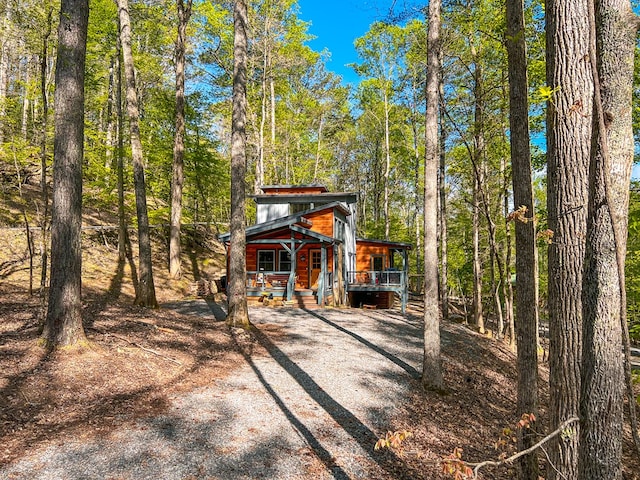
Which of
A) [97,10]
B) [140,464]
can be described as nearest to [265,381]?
[140,464]

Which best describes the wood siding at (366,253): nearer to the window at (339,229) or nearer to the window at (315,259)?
the window at (339,229)

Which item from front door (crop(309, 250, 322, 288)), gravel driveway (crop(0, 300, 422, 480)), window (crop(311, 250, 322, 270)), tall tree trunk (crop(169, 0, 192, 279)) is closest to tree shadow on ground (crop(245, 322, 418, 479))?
gravel driveway (crop(0, 300, 422, 480))

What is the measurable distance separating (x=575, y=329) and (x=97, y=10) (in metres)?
23.8

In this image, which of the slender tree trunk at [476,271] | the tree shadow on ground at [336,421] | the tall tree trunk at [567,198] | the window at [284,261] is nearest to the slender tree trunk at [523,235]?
the tree shadow on ground at [336,421]

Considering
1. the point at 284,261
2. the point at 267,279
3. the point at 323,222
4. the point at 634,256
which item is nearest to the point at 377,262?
the point at 323,222

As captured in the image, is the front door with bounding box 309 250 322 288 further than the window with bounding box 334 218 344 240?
No

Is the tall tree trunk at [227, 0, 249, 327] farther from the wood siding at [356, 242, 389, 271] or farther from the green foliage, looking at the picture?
the wood siding at [356, 242, 389, 271]

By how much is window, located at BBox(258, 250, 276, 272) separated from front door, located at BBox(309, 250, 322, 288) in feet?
6.91

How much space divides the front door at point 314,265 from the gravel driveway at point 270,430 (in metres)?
10.8

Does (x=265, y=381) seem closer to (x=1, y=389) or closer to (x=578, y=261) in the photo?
(x=1, y=389)

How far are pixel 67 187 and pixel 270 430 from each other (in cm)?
546

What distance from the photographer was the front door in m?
21.2

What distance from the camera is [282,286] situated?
19.6 m

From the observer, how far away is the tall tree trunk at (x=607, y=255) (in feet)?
7.64
